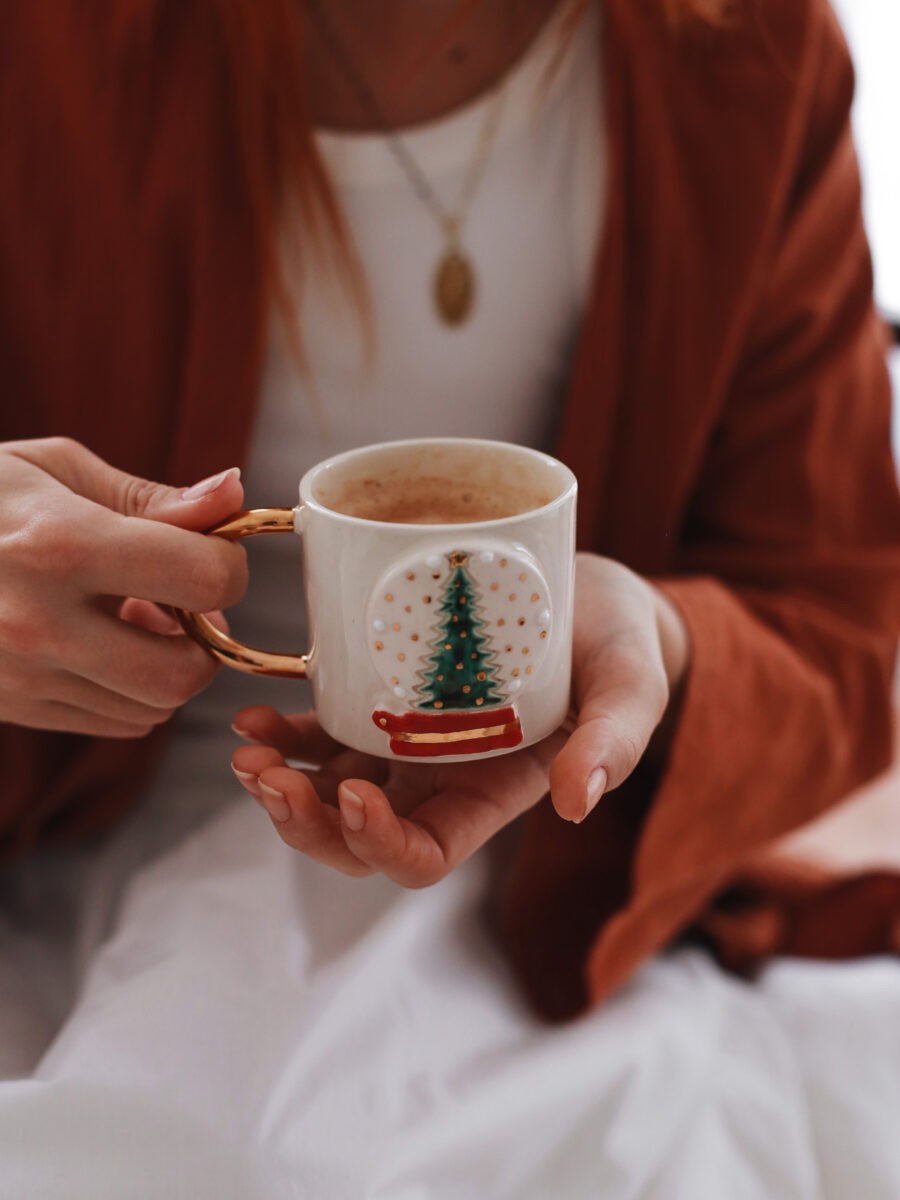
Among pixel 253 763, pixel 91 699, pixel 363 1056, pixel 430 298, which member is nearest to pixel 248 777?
pixel 253 763

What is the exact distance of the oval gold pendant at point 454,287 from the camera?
86 cm

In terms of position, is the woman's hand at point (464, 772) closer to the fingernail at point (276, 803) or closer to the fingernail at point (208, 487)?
the fingernail at point (276, 803)

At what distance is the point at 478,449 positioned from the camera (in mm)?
598

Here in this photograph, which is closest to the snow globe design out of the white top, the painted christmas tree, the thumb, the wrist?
the painted christmas tree

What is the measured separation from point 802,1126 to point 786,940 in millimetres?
244

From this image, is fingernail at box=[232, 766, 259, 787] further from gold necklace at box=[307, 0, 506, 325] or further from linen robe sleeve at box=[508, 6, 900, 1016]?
gold necklace at box=[307, 0, 506, 325]

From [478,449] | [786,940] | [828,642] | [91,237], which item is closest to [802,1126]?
[786,940]

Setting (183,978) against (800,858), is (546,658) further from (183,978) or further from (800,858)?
(800,858)

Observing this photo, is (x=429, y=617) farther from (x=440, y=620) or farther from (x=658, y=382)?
(x=658, y=382)

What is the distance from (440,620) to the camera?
1.62ft

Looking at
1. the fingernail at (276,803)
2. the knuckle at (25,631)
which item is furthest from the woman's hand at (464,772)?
the knuckle at (25,631)

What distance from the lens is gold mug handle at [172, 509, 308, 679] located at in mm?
543

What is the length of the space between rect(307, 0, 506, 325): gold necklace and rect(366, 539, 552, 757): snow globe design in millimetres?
430

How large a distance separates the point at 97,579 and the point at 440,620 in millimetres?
167
